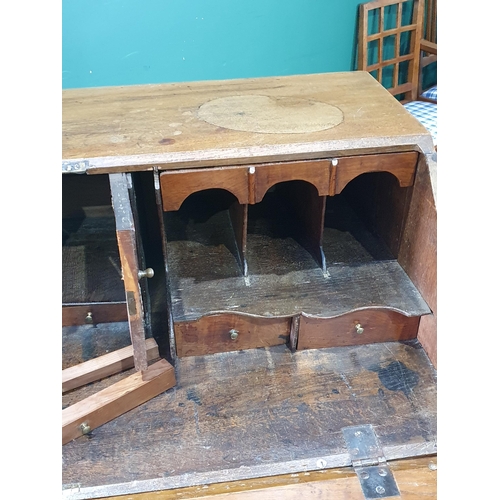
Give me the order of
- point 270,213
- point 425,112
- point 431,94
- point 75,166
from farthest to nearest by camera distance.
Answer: point 431,94
point 425,112
point 270,213
point 75,166

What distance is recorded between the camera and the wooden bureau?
1.17 m

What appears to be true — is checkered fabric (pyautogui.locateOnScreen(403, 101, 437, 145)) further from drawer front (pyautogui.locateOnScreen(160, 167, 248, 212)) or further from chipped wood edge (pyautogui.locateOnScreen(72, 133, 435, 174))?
drawer front (pyautogui.locateOnScreen(160, 167, 248, 212))

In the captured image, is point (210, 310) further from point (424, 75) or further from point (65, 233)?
point (424, 75)

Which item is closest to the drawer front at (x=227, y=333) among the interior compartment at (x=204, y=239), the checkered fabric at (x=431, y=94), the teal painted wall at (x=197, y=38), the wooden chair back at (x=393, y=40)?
the interior compartment at (x=204, y=239)

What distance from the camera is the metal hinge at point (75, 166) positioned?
112 centimetres

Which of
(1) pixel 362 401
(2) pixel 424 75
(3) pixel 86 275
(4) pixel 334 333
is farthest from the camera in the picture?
(2) pixel 424 75

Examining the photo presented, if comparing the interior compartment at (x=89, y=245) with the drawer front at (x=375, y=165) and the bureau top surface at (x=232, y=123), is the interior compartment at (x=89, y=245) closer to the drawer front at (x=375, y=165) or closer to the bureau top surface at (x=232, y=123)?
the bureau top surface at (x=232, y=123)

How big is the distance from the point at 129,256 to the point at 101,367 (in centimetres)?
37

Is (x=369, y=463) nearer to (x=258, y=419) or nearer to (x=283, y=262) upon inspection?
(x=258, y=419)

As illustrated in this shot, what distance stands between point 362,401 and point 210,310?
411 mm

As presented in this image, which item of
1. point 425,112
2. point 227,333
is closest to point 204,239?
point 227,333

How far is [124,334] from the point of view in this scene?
1.43 meters

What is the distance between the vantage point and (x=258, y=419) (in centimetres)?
117

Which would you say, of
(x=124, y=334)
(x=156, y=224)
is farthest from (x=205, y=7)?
(x=124, y=334)
